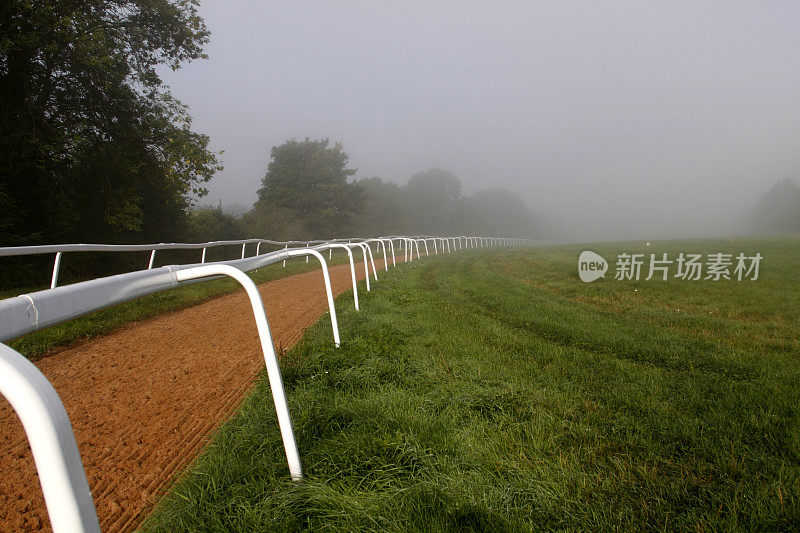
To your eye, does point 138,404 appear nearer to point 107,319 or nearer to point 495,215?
point 107,319

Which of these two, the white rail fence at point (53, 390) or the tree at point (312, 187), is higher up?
the tree at point (312, 187)

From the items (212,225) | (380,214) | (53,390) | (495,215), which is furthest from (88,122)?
(495,215)

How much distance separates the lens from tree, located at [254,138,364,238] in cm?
3522

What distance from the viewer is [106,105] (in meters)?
12.0

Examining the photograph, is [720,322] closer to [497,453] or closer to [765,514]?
[765,514]

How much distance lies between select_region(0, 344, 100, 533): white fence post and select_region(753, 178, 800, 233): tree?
8348cm

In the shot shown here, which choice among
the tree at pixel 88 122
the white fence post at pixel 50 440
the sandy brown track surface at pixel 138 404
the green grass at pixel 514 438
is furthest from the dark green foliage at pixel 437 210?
the white fence post at pixel 50 440

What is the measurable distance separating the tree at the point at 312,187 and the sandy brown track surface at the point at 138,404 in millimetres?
30621

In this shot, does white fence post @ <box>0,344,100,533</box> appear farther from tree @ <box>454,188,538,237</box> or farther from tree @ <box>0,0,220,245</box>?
tree @ <box>454,188,538,237</box>

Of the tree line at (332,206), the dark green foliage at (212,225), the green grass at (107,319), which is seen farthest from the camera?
the tree line at (332,206)

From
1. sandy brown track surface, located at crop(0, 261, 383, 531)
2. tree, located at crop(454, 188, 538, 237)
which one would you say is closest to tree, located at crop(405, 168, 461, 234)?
tree, located at crop(454, 188, 538, 237)

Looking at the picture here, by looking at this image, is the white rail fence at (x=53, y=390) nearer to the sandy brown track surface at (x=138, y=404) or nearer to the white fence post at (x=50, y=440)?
the white fence post at (x=50, y=440)

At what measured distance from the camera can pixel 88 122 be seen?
38.4 ft

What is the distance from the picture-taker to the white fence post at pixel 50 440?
691 mm
